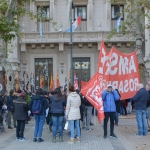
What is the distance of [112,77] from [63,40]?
15.8m

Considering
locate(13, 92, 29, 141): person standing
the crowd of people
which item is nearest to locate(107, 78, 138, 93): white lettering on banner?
the crowd of people

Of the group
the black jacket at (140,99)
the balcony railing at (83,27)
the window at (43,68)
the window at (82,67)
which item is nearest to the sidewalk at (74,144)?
the black jacket at (140,99)

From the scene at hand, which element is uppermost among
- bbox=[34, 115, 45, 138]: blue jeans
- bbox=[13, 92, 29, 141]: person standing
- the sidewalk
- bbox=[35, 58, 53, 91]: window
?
bbox=[35, 58, 53, 91]: window

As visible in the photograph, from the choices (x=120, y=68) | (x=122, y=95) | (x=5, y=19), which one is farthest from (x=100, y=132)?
(x=5, y=19)

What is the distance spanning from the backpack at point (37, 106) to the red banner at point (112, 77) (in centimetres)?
155

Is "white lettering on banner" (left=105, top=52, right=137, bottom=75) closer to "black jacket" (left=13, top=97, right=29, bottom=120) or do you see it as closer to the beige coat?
the beige coat

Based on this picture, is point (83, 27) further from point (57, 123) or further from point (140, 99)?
point (57, 123)

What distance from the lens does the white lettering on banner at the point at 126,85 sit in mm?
A: 11625

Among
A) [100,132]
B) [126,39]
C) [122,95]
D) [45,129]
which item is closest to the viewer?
[122,95]

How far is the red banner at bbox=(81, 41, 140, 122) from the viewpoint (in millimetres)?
10930

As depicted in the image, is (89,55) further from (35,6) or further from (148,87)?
(148,87)

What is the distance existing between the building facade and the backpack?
1649 centimetres

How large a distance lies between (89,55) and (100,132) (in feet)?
52.6

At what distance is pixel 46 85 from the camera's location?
28.1 meters
